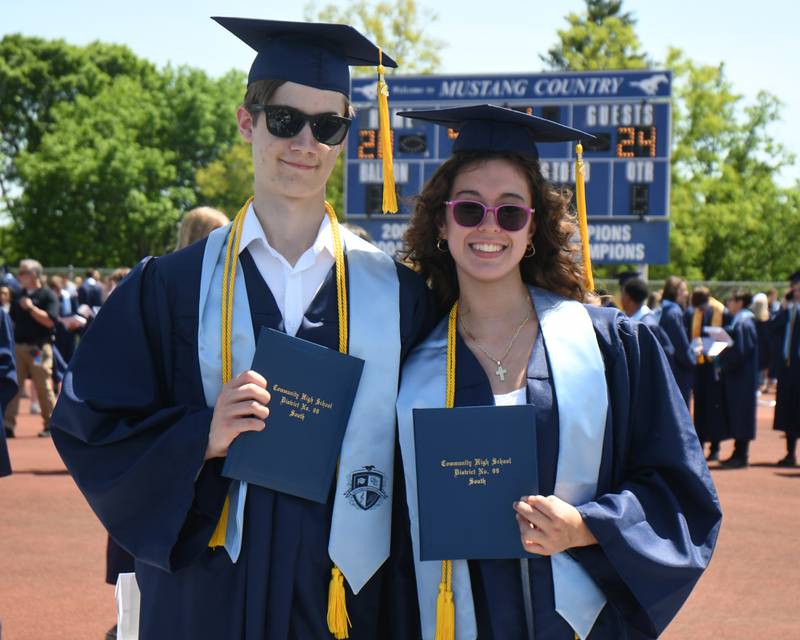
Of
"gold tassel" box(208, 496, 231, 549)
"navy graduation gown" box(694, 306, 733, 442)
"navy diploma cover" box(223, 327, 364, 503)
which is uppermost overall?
"navy diploma cover" box(223, 327, 364, 503)

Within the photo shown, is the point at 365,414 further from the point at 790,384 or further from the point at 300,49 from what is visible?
the point at 790,384

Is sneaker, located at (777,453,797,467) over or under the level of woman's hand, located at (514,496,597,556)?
under

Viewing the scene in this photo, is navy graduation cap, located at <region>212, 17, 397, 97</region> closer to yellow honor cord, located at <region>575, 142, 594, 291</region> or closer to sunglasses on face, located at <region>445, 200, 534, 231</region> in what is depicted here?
sunglasses on face, located at <region>445, 200, 534, 231</region>

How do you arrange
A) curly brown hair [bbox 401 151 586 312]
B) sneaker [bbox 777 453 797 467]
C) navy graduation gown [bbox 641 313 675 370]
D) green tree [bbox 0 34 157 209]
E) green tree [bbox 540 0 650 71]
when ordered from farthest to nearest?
1. green tree [bbox 0 34 157 209]
2. green tree [bbox 540 0 650 71]
3. sneaker [bbox 777 453 797 467]
4. navy graduation gown [bbox 641 313 675 370]
5. curly brown hair [bbox 401 151 586 312]

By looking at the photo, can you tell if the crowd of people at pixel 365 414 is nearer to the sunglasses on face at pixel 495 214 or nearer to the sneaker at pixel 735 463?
the sunglasses on face at pixel 495 214

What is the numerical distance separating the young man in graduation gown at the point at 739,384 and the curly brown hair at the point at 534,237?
8217mm

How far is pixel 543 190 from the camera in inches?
112

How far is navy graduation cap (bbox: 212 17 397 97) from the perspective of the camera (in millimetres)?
2723

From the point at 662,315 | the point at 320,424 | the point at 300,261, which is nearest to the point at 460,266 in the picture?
the point at 300,261

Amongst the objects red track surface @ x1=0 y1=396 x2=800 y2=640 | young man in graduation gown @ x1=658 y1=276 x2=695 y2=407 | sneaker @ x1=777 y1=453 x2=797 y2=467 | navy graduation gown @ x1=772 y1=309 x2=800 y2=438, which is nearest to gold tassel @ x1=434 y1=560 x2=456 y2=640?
red track surface @ x1=0 y1=396 x2=800 y2=640

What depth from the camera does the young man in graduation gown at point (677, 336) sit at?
990 cm

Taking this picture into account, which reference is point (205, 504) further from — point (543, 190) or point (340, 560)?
point (543, 190)

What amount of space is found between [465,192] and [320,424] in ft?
2.38

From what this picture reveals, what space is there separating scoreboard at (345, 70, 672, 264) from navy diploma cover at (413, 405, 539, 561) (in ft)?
43.9
